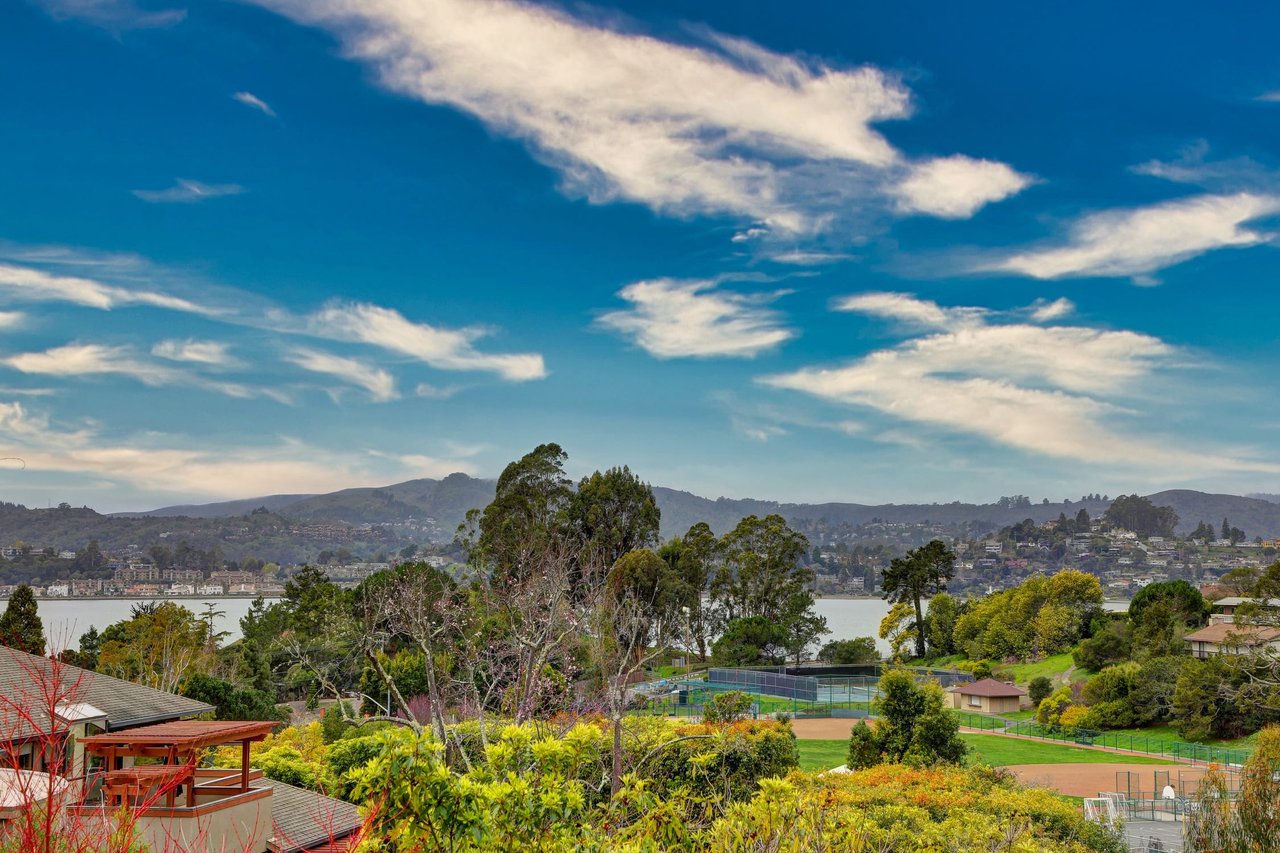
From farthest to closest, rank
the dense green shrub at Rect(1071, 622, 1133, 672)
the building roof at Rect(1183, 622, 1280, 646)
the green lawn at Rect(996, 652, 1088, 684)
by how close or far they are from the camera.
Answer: the green lawn at Rect(996, 652, 1088, 684) < the dense green shrub at Rect(1071, 622, 1133, 672) < the building roof at Rect(1183, 622, 1280, 646)

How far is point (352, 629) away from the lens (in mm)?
33969

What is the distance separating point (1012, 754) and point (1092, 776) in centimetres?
435

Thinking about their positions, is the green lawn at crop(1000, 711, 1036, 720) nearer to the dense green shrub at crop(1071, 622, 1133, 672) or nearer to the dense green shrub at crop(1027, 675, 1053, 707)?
the dense green shrub at crop(1027, 675, 1053, 707)

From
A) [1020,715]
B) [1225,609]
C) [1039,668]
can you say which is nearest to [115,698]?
[1020,715]

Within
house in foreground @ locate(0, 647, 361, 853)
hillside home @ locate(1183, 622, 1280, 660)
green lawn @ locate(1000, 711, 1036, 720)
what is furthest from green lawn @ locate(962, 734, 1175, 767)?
house in foreground @ locate(0, 647, 361, 853)

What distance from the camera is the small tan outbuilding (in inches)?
1663

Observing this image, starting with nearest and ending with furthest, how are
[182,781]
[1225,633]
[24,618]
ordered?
1. [182,781]
2. [24,618]
3. [1225,633]

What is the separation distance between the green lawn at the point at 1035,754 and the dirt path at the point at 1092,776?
0.82 m

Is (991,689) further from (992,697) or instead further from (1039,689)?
(1039,689)

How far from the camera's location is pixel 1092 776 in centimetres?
2700

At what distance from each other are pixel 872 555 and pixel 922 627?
135m

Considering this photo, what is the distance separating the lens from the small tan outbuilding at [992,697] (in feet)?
139

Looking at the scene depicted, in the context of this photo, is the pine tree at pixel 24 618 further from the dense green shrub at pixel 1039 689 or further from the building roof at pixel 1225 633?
the building roof at pixel 1225 633

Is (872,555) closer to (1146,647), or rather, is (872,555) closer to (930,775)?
(1146,647)
